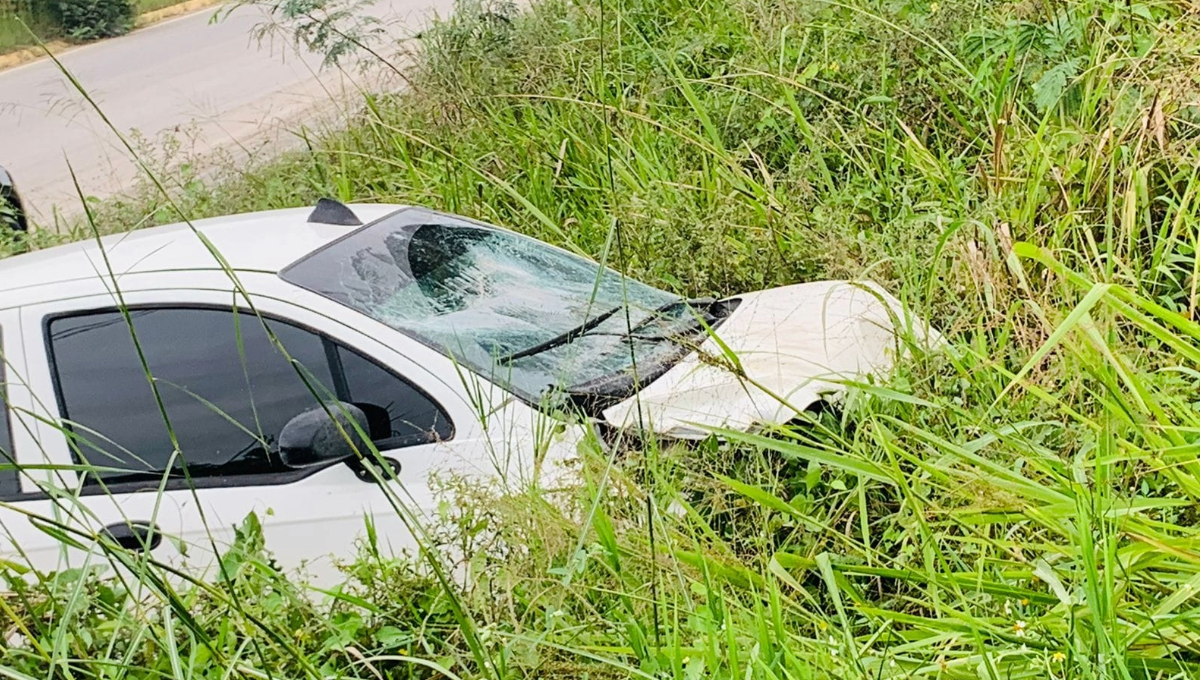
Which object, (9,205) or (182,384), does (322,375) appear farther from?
(9,205)

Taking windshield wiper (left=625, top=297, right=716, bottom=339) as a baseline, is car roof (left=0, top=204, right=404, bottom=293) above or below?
above

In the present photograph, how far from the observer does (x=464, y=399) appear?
2783 millimetres

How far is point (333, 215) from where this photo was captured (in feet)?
11.3

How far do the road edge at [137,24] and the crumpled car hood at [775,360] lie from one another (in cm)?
1289

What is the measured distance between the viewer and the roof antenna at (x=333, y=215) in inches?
135

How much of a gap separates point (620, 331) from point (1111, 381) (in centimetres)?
147

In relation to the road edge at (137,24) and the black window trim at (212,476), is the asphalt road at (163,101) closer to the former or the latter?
the road edge at (137,24)

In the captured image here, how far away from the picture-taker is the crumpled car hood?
271cm

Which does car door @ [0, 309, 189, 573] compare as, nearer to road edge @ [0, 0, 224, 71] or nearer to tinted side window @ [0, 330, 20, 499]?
tinted side window @ [0, 330, 20, 499]

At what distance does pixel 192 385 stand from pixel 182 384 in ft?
0.09

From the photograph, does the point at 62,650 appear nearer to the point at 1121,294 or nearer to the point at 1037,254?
the point at 1037,254

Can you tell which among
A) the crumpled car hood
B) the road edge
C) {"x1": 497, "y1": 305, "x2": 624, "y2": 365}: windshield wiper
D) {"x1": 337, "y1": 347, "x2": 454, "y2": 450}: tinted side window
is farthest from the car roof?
the road edge

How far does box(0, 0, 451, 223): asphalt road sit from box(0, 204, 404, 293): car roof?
10.3ft

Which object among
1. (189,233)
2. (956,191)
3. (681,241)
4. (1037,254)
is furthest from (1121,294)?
(189,233)
